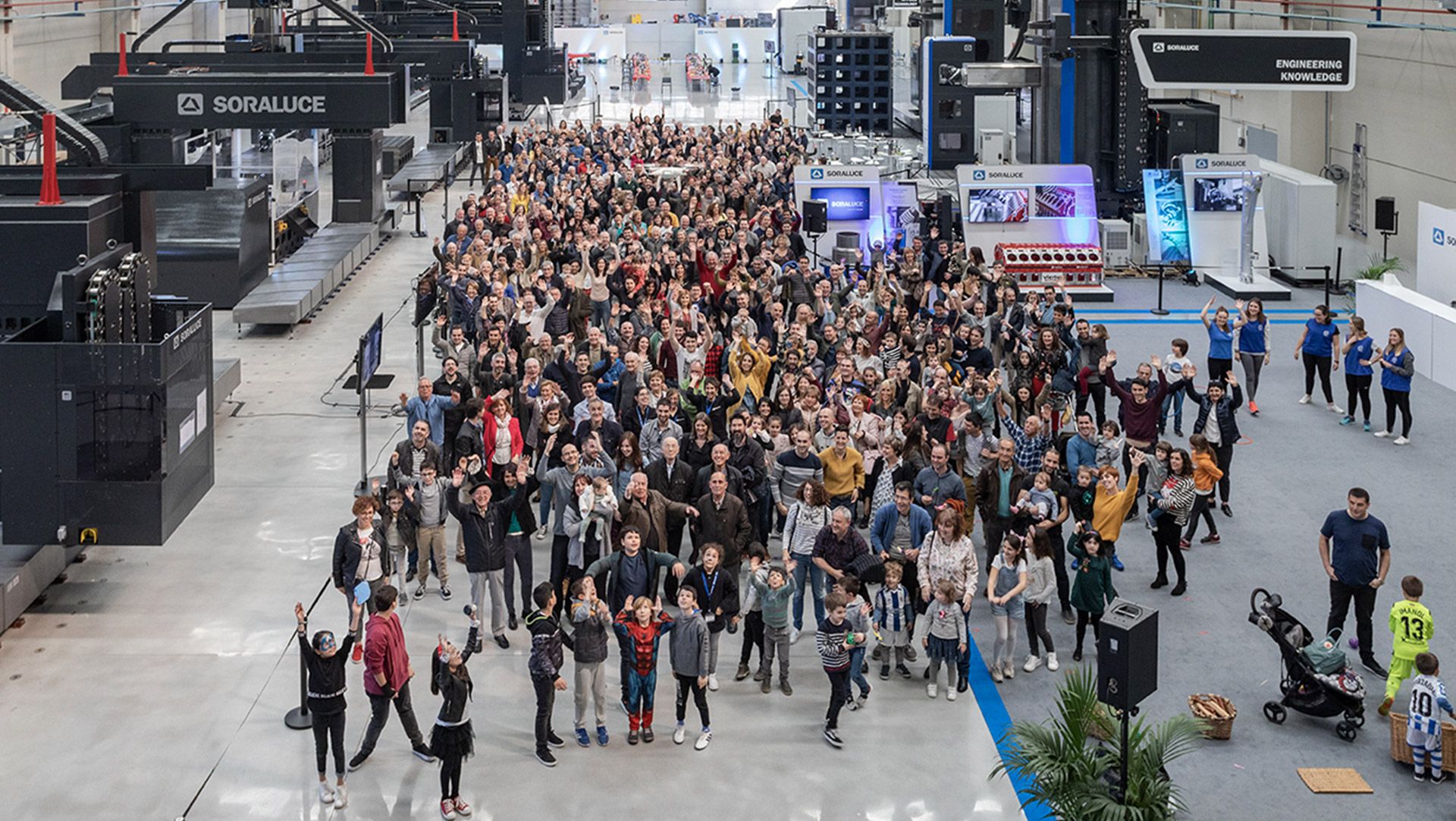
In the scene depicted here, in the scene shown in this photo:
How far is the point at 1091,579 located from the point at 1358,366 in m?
7.83

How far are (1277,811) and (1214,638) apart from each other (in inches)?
113

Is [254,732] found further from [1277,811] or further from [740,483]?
[1277,811]

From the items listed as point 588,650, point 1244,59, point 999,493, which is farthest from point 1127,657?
point 1244,59

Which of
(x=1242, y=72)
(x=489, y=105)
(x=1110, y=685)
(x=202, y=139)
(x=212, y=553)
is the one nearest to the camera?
(x=1110, y=685)

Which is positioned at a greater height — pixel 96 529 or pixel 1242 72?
pixel 1242 72

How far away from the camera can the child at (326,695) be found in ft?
32.4

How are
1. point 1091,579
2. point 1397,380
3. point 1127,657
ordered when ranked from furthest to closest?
1. point 1397,380
2. point 1091,579
3. point 1127,657

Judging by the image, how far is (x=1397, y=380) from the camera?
17891mm

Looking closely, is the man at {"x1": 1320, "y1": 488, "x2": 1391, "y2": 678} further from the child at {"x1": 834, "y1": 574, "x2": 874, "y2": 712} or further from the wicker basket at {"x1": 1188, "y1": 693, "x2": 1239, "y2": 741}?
the child at {"x1": 834, "y1": 574, "x2": 874, "y2": 712}

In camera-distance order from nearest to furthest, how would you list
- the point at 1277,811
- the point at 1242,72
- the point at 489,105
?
1. the point at 1277,811
2. the point at 1242,72
3. the point at 489,105

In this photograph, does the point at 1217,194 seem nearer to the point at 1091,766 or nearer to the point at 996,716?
the point at 996,716

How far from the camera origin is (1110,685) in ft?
29.8

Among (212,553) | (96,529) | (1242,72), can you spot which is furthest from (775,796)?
(1242,72)

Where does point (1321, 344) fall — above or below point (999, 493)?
above
